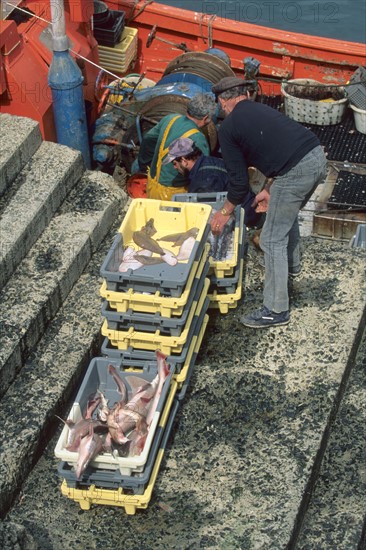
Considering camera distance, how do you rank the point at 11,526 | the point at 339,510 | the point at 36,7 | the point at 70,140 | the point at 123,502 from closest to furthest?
the point at 11,526 → the point at 123,502 → the point at 339,510 → the point at 70,140 → the point at 36,7

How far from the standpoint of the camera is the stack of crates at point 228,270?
6.53 metres

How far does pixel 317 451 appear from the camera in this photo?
5.62 m

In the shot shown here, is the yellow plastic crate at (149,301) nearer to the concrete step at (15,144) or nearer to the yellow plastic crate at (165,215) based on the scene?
the yellow plastic crate at (165,215)

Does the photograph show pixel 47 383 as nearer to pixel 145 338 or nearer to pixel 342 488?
pixel 145 338

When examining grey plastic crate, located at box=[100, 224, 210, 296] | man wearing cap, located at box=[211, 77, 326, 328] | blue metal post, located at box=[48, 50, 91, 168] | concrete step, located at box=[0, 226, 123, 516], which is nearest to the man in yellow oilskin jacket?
blue metal post, located at box=[48, 50, 91, 168]

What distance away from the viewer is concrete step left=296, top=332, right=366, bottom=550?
5.30m

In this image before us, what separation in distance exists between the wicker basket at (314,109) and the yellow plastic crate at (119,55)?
2.14m

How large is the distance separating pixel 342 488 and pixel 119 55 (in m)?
7.57

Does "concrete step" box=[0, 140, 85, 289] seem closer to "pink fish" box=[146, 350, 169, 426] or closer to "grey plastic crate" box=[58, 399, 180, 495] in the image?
"pink fish" box=[146, 350, 169, 426]

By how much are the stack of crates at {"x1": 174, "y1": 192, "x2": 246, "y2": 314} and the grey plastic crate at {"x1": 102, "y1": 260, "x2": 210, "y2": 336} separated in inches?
23.6

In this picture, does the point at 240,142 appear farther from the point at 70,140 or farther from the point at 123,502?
the point at 70,140

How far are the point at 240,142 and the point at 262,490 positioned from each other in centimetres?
231

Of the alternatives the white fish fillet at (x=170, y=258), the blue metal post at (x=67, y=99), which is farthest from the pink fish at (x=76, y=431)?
the blue metal post at (x=67, y=99)

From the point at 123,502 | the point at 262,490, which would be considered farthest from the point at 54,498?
the point at 262,490
